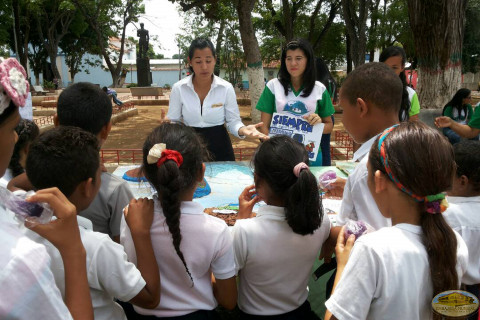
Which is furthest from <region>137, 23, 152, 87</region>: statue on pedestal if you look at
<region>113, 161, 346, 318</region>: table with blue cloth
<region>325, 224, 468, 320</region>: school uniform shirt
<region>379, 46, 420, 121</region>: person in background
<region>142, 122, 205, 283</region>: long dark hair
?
<region>325, 224, 468, 320</region>: school uniform shirt

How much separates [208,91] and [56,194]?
2.63 meters

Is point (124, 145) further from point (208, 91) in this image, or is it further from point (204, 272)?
point (204, 272)

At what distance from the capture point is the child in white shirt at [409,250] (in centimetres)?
115

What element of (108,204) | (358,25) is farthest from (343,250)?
(358,25)

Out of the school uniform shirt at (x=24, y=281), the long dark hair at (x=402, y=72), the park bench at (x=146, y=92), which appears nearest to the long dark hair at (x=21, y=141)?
the school uniform shirt at (x=24, y=281)

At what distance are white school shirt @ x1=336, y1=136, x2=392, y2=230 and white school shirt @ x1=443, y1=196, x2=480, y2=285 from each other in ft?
1.08

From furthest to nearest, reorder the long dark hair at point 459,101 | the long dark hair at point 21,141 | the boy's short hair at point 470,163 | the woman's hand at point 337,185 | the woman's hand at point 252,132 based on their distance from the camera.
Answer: the long dark hair at point 459,101 → the woman's hand at point 252,132 → the long dark hair at point 21,141 → the woman's hand at point 337,185 → the boy's short hair at point 470,163

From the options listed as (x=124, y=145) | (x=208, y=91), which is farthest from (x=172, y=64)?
(x=208, y=91)

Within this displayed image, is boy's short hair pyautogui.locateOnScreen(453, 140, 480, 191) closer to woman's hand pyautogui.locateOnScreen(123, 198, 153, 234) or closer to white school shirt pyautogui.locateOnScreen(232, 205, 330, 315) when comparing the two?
white school shirt pyautogui.locateOnScreen(232, 205, 330, 315)

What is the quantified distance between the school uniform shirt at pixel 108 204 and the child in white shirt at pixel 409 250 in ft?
3.44

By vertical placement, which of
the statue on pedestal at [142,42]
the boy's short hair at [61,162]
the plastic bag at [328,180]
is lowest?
the plastic bag at [328,180]

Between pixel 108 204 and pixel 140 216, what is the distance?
0.40 m

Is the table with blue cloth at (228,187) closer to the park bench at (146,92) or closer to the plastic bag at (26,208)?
the plastic bag at (26,208)

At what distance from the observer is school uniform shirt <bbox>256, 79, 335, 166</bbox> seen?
3252mm
